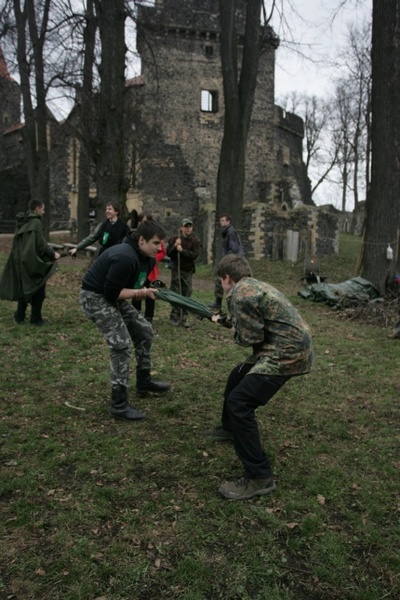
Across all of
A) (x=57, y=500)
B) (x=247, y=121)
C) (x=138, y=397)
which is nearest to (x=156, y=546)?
(x=57, y=500)

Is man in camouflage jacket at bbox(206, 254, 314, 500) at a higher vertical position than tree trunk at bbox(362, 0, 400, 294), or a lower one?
lower

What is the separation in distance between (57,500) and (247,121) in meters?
13.9

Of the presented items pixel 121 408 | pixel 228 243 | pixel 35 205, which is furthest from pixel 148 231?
pixel 228 243

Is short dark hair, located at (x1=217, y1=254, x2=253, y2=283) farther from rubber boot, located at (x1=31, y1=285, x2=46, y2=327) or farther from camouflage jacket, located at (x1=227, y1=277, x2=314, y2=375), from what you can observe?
rubber boot, located at (x1=31, y1=285, x2=46, y2=327)

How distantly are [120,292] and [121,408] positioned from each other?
1.16 m

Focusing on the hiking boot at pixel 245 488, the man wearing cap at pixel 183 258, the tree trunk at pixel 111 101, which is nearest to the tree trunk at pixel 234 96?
the tree trunk at pixel 111 101

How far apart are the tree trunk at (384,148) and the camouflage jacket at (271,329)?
9158 millimetres

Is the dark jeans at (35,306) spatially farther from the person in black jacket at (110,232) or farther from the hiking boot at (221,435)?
the hiking boot at (221,435)

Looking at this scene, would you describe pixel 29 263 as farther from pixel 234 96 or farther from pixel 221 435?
pixel 234 96

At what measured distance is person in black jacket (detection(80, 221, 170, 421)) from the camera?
14.5 ft

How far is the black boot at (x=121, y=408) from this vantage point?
4841mm

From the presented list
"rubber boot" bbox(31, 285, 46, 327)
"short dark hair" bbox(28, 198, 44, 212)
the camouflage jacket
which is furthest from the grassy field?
"short dark hair" bbox(28, 198, 44, 212)

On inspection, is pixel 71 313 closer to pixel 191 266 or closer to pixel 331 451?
pixel 191 266

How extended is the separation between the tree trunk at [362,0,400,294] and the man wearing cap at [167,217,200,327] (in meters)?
5.39
